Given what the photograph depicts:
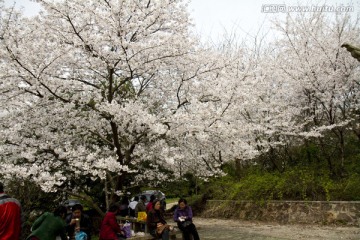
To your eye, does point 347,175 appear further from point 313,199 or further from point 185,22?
point 185,22

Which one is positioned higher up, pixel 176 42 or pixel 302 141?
pixel 176 42

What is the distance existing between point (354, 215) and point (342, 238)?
2209 millimetres

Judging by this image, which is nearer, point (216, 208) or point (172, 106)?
point (172, 106)

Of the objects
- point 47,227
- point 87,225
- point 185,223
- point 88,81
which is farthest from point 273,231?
point 88,81

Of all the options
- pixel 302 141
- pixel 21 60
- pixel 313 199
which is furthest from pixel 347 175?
pixel 21 60

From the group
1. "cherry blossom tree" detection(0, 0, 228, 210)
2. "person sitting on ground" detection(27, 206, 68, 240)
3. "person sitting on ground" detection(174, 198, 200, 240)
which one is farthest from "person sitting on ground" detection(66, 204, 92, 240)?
"person sitting on ground" detection(174, 198, 200, 240)

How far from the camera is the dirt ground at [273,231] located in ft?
29.5

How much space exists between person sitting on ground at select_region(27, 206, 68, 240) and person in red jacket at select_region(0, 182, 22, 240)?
113 cm

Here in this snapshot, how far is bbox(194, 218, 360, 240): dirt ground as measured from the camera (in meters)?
8.98

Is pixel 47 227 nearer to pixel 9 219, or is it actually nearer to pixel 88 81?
pixel 9 219

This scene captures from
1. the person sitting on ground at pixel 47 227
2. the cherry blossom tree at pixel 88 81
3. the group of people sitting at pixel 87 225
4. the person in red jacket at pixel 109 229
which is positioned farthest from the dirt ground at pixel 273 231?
the person sitting on ground at pixel 47 227

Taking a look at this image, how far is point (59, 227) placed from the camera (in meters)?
5.22

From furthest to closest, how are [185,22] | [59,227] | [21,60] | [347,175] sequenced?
[347,175] < [185,22] < [21,60] < [59,227]

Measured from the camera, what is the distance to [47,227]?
5078 millimetres
